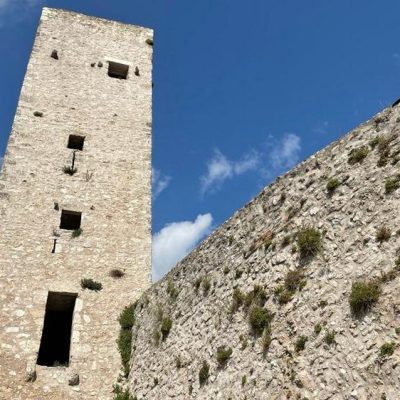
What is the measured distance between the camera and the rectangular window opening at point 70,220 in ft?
50.8

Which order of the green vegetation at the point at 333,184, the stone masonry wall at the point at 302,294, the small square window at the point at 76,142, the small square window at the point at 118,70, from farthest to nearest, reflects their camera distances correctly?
the small square window at the point at 118,70 → the small square window at the point at 76,142 → the green vegetation at the point at 333,184 → the stone masonry wall at the point at 302,294

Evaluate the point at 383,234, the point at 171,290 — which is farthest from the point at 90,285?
the point at 383,234

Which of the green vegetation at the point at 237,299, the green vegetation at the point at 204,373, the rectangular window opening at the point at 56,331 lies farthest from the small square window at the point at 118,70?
the green vegetation at the point at 204,373

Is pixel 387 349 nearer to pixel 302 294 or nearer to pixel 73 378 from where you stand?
pixel 302 294

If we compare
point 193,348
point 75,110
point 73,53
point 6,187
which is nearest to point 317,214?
point 193,348

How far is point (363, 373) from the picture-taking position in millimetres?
6879

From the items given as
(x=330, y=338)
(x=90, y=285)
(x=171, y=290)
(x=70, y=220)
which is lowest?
(x=330, y=338)

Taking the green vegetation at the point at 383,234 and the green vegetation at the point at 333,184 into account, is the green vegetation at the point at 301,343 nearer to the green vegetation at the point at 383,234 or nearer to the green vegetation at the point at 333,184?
the green vegetation at the point at 383,234

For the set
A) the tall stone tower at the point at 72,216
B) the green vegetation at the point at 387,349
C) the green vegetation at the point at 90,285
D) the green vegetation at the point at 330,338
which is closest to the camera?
the green vegetation at the point at 387,349

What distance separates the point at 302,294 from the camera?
27.8 feet

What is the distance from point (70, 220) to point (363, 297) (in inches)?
404

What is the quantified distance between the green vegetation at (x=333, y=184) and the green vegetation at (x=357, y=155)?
0.37 metres

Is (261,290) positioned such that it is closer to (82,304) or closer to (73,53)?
(82,304)

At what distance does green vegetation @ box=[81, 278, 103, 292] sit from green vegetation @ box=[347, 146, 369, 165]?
782 centimetres
